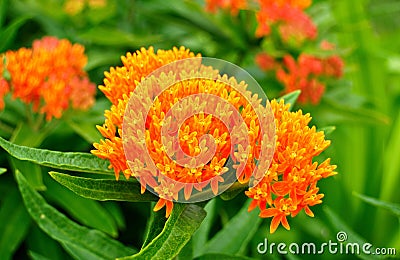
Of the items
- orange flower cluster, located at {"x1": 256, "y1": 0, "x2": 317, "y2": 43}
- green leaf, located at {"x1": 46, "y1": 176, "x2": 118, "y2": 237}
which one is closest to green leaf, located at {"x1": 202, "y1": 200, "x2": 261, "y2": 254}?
green leaf, located at {"x1": 46, "y1": 176, "x2": 118, "y2": 237}

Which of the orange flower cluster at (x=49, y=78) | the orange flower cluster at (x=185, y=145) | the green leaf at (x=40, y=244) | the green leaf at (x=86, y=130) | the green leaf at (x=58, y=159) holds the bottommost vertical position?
the green leaf at (x=40, y=244)

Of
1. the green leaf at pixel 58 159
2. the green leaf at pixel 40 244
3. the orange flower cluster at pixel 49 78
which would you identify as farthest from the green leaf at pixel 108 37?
the green leaf at pixel 58 159

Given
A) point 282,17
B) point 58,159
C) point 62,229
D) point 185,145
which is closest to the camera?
point 185,145

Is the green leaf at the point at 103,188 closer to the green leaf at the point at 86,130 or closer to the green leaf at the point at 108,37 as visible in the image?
the green leaf at the point at 86,130

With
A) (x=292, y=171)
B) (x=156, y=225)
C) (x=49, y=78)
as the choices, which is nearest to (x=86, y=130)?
(x=49, y=78)

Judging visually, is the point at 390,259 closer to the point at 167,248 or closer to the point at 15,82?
the point at 167,248

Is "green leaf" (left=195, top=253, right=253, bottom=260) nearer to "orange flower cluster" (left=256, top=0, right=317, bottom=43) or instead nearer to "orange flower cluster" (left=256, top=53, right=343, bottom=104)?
"orange flower cluster" (left=256, top=53, right=343, bottom=104)

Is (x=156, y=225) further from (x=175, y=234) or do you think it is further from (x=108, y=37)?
(x=108, y=37)
